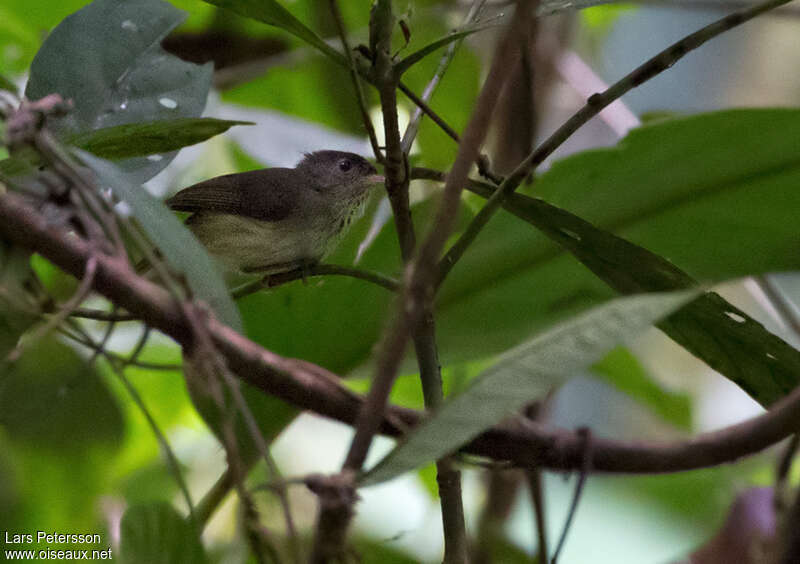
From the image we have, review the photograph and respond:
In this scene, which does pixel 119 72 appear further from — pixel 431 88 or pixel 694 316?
pixel 694 316

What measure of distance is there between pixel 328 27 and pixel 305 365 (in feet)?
6.93

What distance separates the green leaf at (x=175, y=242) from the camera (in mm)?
927

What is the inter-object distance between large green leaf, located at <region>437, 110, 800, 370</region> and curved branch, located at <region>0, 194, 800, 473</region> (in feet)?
2.93

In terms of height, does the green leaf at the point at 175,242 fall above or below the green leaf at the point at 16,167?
below

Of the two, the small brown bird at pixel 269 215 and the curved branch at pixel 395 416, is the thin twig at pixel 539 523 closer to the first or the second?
the curved branch at pixel 395 416

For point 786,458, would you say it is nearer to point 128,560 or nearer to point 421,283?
point 421,283

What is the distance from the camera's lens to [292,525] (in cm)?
79

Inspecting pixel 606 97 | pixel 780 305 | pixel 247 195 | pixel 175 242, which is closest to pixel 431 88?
pixel 606 97

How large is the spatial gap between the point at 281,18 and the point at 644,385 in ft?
5.49

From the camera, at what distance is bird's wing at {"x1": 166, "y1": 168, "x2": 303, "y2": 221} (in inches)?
103

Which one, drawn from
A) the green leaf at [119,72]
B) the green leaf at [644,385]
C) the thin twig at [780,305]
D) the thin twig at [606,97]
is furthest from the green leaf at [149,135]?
the green leaf at [644,385]

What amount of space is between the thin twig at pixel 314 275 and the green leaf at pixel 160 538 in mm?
418

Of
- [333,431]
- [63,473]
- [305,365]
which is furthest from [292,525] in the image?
[333,431]

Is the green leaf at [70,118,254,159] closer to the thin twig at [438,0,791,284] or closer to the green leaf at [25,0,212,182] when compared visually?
the green leaf at [25,0,212,182]
